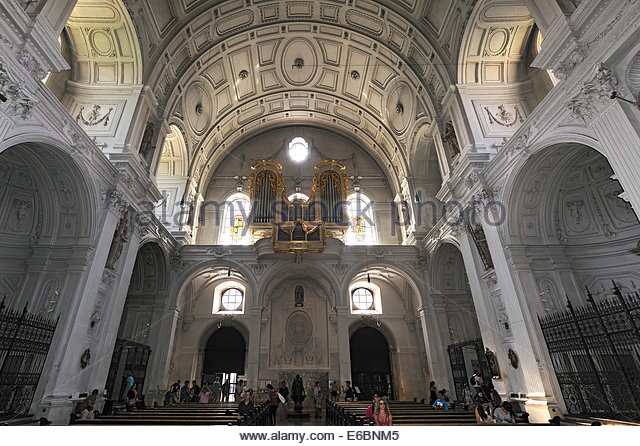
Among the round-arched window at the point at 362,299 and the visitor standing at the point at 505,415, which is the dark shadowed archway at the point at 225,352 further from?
the visitor standing at the point at 505,415

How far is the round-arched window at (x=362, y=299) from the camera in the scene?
17578mm

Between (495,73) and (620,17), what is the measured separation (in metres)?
6.24

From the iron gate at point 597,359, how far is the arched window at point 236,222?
43.7 ft

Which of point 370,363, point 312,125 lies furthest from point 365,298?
point 312,125

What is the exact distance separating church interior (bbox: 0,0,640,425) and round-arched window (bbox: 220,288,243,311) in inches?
3.0

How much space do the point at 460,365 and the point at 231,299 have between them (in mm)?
11385

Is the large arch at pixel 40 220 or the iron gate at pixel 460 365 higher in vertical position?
the large arch at pixel 40 220

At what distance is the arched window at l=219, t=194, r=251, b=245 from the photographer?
56.8 feet

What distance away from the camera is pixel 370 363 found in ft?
55.6

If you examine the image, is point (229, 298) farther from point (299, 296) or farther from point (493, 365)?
point (493, 365)

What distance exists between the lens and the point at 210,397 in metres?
13.9

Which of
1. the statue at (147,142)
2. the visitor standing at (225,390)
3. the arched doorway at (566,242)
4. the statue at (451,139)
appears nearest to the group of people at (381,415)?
the arched doorway at (566,242)

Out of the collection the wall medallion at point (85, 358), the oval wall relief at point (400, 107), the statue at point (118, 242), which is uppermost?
the oval wall relief at point (400, 107)

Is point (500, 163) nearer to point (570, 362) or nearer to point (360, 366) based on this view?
point (570, 362)
